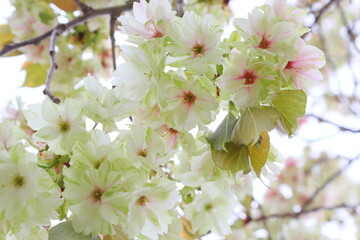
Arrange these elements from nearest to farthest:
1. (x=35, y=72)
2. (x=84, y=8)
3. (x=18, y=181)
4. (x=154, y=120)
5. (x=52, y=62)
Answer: (x=18, y=181) < (x=154, y=120) < (x=52, y=62) < (x=84, y=8) < (x=35, y=72)

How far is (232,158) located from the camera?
1.86ft

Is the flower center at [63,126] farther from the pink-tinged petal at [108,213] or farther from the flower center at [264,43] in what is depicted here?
the flower center at [264,43]

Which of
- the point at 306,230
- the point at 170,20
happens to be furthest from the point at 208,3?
the point at 306,230

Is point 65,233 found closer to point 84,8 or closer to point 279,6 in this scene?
point 279,6

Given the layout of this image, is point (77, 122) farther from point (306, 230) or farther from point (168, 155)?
point (306, 230)

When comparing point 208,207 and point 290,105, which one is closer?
point 290,105

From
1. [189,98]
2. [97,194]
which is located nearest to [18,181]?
[97,194]

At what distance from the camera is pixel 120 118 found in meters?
0.59

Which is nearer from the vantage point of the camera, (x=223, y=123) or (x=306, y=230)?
(x=223, y=123)

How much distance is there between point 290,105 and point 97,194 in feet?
0.74

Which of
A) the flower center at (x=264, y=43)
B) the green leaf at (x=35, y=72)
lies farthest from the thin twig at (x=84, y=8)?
the flower center at (x=264, y=43)

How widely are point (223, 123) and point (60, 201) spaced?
197 mm

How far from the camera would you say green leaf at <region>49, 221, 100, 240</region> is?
537 millimetres

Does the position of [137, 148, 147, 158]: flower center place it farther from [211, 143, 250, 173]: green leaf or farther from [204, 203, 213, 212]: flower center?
[204, 203, 213, 212]: flower center
